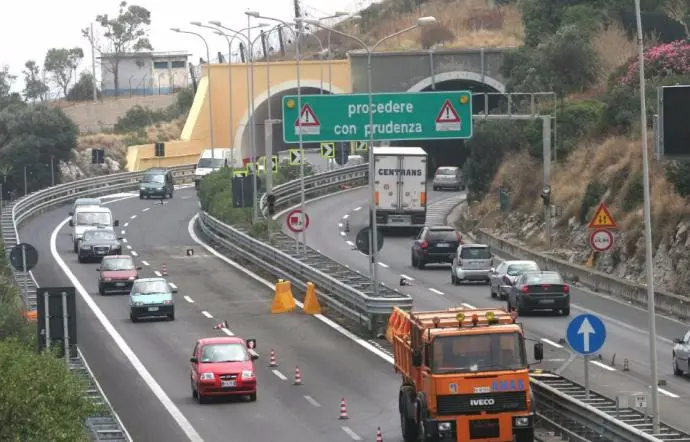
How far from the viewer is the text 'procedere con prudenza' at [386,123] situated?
5294 centimetres

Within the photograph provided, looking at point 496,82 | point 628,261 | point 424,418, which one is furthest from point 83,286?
point 496,82

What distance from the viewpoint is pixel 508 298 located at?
45.9 m

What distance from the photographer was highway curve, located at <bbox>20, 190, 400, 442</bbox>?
1122 inches

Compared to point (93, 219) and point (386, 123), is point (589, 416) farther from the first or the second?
point (93, 219)

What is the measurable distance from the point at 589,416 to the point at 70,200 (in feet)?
223

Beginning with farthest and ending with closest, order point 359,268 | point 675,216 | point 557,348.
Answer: point 359,268 → point 675,216 → point 557,348

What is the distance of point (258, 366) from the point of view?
119 feet

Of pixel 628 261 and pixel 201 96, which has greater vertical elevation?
pixel 201 96

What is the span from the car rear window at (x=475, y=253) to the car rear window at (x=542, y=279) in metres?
7.76

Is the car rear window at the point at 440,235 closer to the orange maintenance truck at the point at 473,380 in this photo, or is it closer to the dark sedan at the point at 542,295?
the dark sedan at the point at 542,295

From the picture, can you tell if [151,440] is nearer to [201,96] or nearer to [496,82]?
[496,82]

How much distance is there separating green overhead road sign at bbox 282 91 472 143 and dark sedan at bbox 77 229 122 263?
10120 mm

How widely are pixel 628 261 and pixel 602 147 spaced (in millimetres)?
13834

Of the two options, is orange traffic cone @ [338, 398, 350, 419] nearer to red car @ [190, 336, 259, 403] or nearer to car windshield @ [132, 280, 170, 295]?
red car @ [190, 336, 259, 403]
